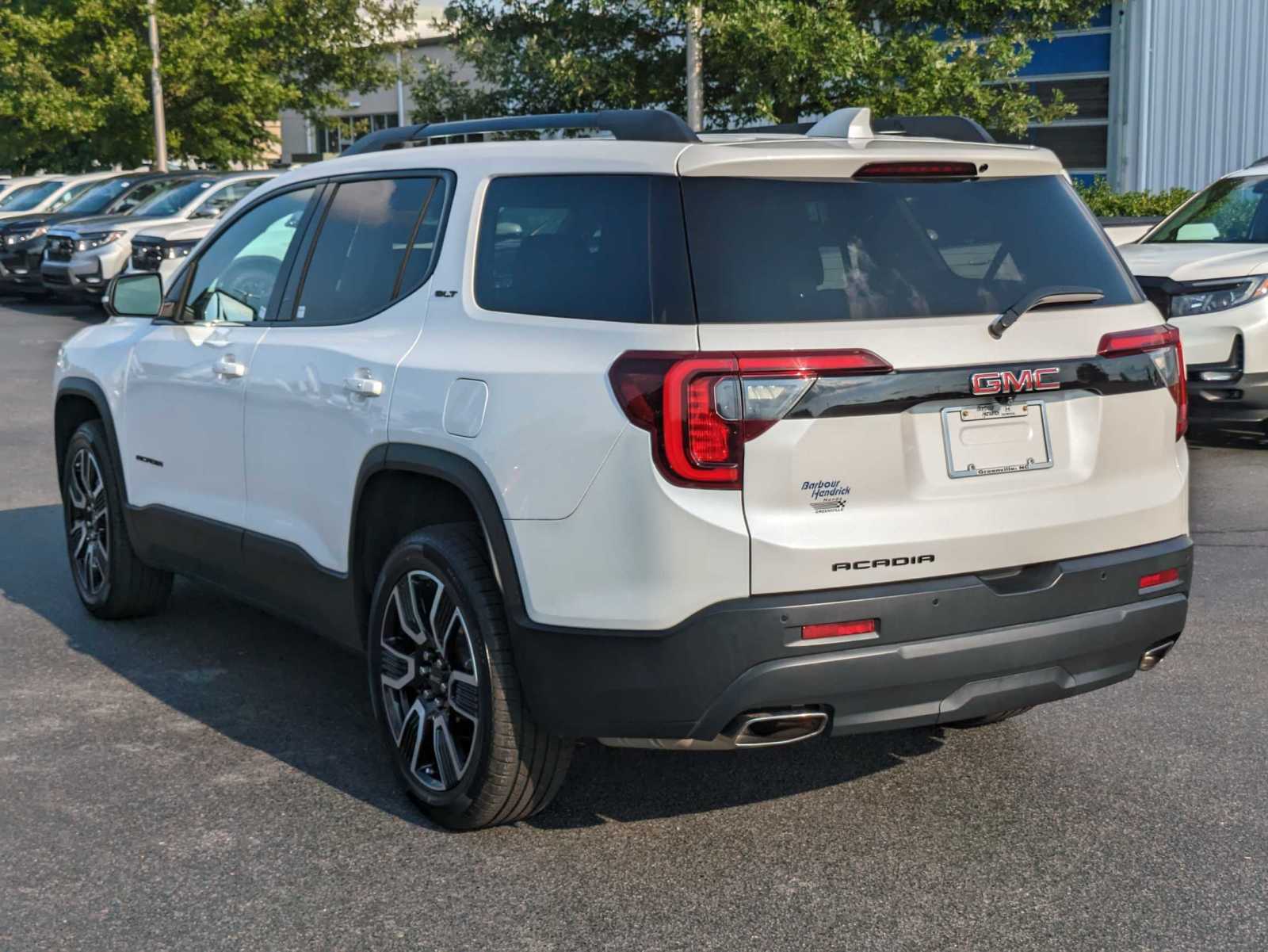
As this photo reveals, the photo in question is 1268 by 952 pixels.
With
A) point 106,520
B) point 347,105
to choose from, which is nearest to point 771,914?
point 106,520

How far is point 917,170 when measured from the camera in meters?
4.21

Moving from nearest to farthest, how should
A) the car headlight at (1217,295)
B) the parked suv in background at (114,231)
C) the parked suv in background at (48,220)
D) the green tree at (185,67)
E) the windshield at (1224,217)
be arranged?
the car headlight at (1217,295)
the windshield at (1224,217)
the parked suv in background at (114,231)
the parked suv in background at (48,220)
the green tree at (185,67)

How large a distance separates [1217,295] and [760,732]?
24.3 feet

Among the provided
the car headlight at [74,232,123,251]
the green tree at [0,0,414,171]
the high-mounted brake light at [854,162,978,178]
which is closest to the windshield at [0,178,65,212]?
the green tree at [0,0,414,171]

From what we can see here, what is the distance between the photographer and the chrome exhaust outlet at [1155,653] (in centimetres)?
441

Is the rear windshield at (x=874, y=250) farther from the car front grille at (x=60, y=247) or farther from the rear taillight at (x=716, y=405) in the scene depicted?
the car front grille at (x=60, y=247)

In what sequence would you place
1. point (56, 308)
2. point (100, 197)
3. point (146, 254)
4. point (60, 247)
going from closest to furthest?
point (146, 254)
point (60, 247)
point (56, 308)
point (100, 197)

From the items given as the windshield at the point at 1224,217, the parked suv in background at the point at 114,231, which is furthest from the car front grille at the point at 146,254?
the windshield at the point at 1224,217

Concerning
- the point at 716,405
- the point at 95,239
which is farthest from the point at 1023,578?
the point at 95,239

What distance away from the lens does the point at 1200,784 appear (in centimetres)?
471

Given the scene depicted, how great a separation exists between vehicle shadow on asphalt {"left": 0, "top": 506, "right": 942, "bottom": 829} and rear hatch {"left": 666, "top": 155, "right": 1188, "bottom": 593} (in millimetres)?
1120

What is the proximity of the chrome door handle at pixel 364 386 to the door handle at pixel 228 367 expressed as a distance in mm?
779

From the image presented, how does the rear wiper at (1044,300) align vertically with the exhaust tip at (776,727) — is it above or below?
above

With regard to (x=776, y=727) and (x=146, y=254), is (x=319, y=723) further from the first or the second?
(x=146, y=254)
